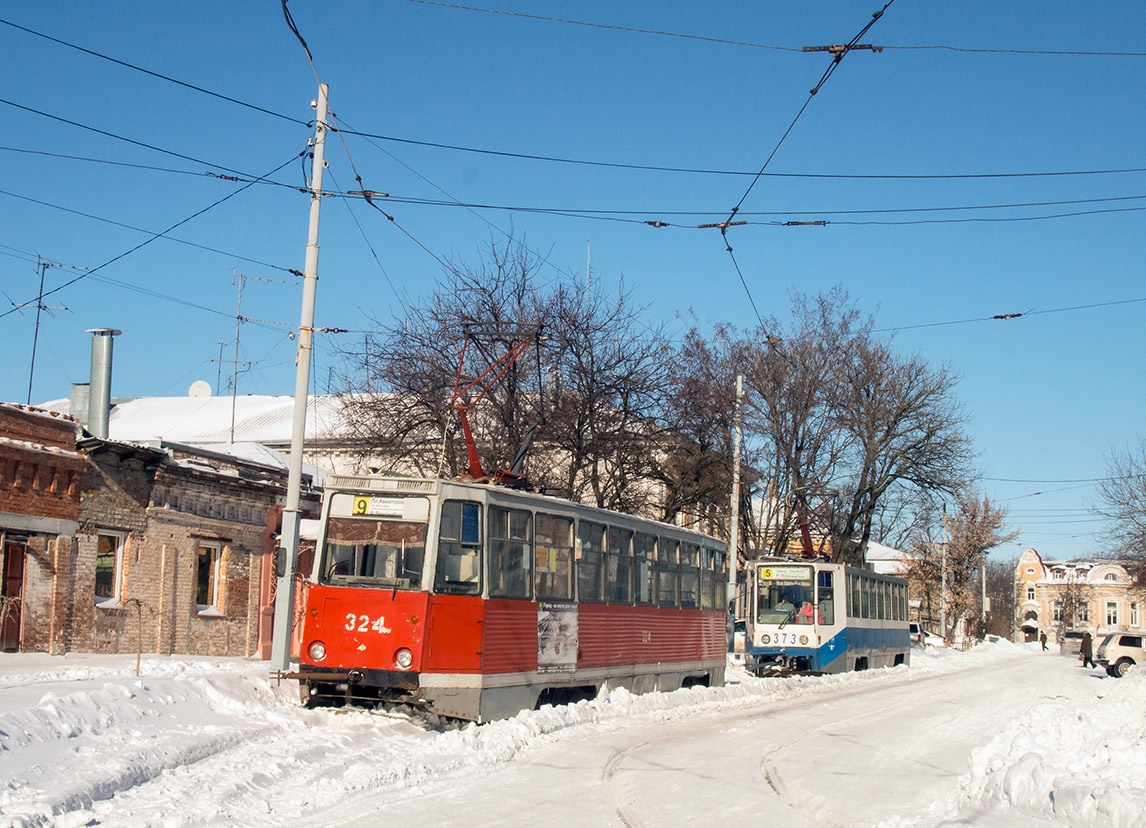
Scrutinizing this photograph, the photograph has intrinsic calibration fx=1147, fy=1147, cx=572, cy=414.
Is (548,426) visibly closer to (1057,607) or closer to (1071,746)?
(1071,746)

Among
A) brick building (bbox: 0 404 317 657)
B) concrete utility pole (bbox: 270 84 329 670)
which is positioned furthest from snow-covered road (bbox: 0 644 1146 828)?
brick building (bbox: 0 404 317 657)

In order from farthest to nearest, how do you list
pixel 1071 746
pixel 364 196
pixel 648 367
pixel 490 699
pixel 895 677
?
pixel 895 677 < pixel 648 367 < pixel 364 196 < pixel 490 699 < pixel 1071 746

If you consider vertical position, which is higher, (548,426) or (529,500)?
(548,426)

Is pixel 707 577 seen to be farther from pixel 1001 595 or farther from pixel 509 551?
pixel 1001 595

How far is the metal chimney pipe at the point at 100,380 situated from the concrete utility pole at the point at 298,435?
36.5ft

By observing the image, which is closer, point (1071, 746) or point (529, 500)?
point (1071, 746)

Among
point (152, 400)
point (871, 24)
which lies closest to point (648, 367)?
point (871, 24)

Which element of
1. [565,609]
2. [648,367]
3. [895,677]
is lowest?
[895,677]

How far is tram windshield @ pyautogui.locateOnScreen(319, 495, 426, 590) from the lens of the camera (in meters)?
13.4

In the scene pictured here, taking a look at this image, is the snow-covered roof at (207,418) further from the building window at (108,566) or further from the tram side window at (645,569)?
the tram side window at (645,569)

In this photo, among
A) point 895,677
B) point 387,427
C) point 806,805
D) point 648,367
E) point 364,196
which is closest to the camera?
point 806,805

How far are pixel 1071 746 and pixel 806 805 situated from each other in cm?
294

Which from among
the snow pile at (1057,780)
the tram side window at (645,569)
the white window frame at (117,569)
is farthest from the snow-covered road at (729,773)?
the white window frame at (117,569)

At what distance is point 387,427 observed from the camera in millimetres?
27859
